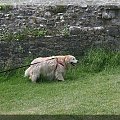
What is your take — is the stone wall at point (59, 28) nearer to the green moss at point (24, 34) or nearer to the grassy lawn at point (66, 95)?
the green moss at point (24, 34)

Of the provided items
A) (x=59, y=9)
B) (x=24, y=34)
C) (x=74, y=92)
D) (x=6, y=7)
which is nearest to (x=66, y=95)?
(x=74, y=92)

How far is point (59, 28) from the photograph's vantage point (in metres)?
11.3

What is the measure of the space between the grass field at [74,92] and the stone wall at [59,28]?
48 cm

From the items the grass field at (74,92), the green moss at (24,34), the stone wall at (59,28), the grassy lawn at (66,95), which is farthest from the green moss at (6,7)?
the grassy lawn at (66,95)

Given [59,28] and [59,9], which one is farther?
[59,9]

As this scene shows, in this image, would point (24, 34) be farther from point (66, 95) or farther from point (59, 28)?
point (66, 95)

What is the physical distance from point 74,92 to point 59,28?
3248mm

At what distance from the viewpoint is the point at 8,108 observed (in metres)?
7.34

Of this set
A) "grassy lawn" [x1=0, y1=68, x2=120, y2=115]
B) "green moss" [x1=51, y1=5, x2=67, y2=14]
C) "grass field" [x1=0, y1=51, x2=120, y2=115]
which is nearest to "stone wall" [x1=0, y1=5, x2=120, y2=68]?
"green moss" [x1=51, y1=5, x2=67, y2=14]

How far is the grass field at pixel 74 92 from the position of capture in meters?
6.89

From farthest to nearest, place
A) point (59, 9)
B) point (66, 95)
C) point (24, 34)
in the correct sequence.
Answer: point (59, 9) < point (24, 34) < point (66, 95)

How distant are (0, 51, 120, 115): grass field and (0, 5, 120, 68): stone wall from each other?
476mm

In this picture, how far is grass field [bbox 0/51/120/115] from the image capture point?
689cm

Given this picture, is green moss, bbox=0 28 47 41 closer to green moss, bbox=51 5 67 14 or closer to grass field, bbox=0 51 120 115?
green moss, bbox=51 5 67 14
